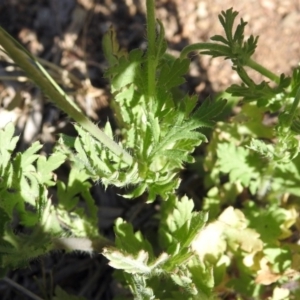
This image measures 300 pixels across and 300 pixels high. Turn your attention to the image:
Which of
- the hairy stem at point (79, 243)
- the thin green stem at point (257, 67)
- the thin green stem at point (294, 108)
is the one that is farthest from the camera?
the hairy stem at point (79, 243)

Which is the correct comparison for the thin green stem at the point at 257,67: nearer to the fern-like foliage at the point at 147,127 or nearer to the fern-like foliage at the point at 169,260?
the fern-like foliage at the point at 147,127

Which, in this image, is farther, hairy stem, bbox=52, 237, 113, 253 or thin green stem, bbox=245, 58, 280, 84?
hairy stem, bbox=52, 237, 113, 253

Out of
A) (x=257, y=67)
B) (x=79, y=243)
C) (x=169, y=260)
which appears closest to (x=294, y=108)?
(x=257, y=67)

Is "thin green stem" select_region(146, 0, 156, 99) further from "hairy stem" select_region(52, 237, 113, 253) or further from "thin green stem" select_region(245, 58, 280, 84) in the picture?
"hairy stem" select_region(52, 237, 113, 253)

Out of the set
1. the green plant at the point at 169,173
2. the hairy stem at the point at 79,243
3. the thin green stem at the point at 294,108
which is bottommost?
the hairy stem at the point at 79,243

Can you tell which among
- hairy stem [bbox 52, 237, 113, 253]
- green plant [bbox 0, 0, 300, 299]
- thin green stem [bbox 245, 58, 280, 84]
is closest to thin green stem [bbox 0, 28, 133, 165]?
A: green plant [bbox 0, 0, 300, 299]

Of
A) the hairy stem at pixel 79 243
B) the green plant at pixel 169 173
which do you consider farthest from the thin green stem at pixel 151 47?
the hairy stem at pixel 79 243

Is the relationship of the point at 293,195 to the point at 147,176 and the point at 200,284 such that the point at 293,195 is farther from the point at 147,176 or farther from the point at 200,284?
the point at 147,176
